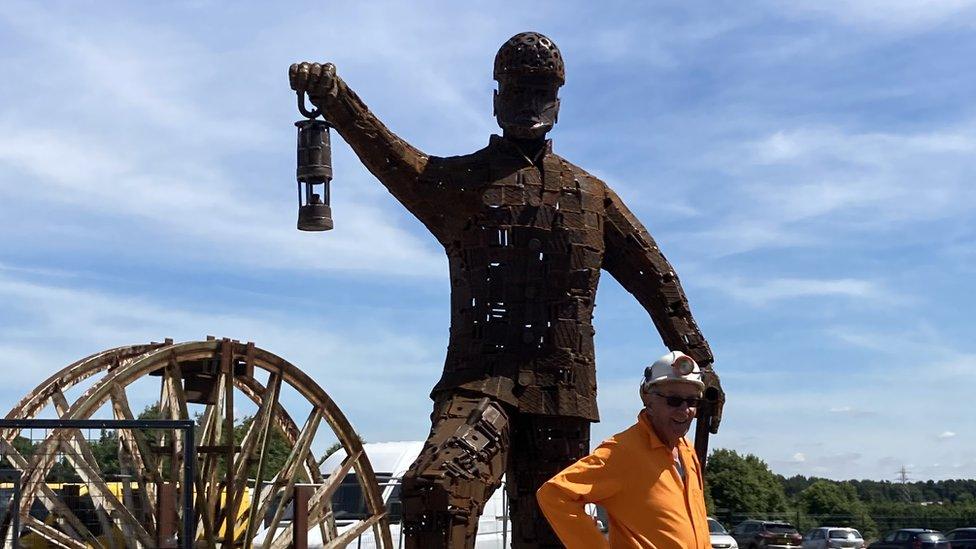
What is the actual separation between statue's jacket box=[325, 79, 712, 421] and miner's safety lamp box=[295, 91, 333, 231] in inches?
4.1

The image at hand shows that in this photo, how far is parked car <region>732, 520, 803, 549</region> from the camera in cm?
2653

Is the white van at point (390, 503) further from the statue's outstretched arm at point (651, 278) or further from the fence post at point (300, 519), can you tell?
the statue's outstretched arm at point (651, 278)

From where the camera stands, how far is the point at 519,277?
6.15m

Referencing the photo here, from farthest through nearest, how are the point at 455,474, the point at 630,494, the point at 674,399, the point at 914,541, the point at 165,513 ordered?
1. the point at 914,541
2. the point at 165,513
3. the point at 455,474
4. the point at 674,399
5. the point at 630,494

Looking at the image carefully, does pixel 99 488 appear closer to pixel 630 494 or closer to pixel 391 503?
pixel 391 503

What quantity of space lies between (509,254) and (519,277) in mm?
117

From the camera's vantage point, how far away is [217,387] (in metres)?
10.1

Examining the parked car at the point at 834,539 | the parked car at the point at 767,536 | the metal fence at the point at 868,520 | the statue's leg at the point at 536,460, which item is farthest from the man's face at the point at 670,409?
the metal fence at the point at 868,520

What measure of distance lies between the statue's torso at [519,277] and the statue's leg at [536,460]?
0.11 m

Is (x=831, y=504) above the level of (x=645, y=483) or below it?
above

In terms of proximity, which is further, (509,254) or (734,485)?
(734,485)

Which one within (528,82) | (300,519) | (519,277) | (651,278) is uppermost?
(528,82)

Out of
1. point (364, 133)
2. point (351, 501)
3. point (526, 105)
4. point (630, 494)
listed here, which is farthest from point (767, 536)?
point (630, 494)

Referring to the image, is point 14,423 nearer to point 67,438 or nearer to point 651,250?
point 67,438
